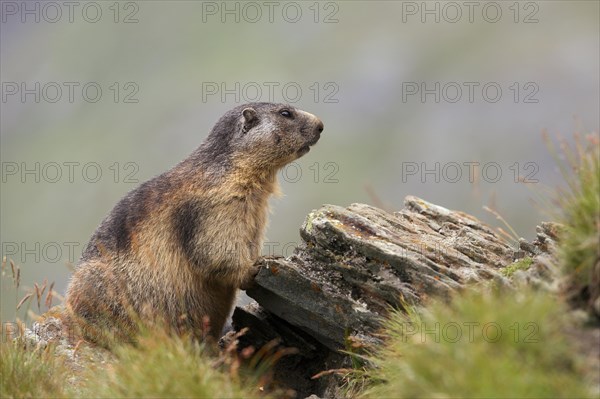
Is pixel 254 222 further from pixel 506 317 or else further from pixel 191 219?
pixel 506 317

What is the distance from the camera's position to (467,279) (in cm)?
1211

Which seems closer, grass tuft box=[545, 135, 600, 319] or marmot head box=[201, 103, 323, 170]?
grass tuft box=[545, 135, 600, 319]

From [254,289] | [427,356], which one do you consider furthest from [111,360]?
[427,356]

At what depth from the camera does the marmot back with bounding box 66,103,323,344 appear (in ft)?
45.8

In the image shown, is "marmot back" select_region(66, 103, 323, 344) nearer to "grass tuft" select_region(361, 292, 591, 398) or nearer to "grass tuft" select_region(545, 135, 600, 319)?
"grass tuft" select_region(361, 292, 591, 398)

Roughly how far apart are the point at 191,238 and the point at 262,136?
6.74 feet

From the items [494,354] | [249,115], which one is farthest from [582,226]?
[249,115]

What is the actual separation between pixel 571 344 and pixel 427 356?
1.36 m

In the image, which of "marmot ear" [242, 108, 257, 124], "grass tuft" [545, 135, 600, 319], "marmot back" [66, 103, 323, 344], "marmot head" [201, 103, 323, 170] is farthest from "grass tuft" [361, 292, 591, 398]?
"marmot ear" [242, 108, 257, 124]

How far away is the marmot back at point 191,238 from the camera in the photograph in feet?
45.8

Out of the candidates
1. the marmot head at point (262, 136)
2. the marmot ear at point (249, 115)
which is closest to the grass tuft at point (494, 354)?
the marmot head at point (262, 136)

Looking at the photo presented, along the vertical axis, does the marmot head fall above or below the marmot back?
above

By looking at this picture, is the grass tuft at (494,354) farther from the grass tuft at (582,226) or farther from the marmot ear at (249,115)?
the marmot ear at (249,115)

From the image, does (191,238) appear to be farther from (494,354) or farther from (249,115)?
(494,354)
